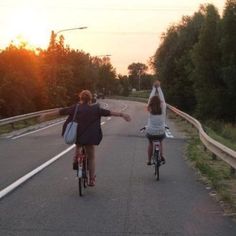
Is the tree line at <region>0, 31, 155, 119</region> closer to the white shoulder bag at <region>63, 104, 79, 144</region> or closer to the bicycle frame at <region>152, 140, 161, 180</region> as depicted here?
the bicycle frame at <region>152, 140, 161, 180</region>

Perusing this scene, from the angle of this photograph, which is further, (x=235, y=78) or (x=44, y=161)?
(x=235, y=78)

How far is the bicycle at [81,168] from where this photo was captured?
1016 cm

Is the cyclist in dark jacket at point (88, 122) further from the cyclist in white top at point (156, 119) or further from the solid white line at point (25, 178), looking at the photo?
the cyclist in white top at point (156, 119)

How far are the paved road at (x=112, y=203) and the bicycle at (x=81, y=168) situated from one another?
0.18 meters

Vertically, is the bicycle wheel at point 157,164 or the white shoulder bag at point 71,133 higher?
the white shoulder bag at point 71,133

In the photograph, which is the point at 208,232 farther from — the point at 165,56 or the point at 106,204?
the point at 165,56

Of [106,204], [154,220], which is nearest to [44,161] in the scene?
[106,204]

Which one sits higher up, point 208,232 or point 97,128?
point 97,128

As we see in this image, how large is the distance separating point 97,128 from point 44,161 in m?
5.15

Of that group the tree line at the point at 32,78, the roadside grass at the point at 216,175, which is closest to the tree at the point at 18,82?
the tree line at the point at 32,78

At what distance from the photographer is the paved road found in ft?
25.4

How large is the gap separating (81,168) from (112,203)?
1044mm

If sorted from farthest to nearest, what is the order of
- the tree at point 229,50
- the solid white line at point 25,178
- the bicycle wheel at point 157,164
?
the tree at point 229,50 → the bicycle wheel at point 157,164 → the solid white line at point 25,178

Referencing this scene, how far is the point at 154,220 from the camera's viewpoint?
27.0 feet
